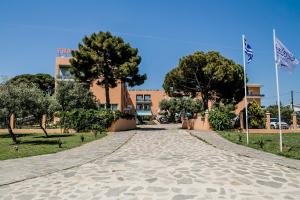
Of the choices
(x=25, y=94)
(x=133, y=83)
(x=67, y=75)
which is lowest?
(x=25, y=94)

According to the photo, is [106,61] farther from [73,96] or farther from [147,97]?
[147,97]

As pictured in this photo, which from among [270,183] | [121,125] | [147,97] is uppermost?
[147,97]

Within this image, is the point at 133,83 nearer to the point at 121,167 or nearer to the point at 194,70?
the point at 194,70

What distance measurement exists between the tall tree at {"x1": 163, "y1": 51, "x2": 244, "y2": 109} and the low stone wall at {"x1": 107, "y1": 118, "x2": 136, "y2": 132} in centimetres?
680

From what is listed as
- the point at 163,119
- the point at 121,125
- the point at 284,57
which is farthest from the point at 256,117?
the point at 163,119

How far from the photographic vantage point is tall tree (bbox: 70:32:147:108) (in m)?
29.7

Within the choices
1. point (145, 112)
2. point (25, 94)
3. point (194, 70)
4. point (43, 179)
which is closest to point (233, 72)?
point (194, 70)

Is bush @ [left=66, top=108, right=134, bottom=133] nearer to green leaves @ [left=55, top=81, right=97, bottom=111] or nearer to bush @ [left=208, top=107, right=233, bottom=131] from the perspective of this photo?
green leaves @ [left=55, top=81, right=97, bottom=111]

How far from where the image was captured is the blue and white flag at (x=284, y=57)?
1326 centimetres

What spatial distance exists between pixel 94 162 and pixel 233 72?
26168 mm

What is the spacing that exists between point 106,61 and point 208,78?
1141 cm

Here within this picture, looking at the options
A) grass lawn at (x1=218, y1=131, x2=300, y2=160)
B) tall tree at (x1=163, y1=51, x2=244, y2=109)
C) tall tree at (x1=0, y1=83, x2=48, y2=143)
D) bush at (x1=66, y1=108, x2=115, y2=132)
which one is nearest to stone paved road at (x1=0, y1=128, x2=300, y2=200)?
grass lawn at (x1=218, y1=131, x2=300, y2=160)

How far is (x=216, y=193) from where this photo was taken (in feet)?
19.6

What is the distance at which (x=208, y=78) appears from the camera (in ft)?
112
